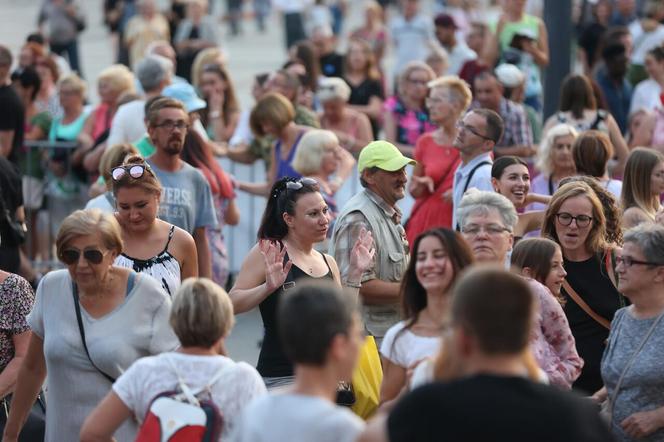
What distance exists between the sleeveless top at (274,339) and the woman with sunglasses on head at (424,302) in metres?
1.15

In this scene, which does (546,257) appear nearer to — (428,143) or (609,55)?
(428,143)

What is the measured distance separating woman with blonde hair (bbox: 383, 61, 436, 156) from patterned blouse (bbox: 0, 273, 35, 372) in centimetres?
611

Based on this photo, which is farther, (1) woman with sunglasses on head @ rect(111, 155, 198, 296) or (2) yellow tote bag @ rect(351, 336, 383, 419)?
(1) woman with sunglasses on head @ rect(111, 155, 198, 296)

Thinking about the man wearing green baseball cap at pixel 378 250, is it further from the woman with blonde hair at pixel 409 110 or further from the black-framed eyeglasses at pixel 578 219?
the woman with blonde hair at pixel 409 110

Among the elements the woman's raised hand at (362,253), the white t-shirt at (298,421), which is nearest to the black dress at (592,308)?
the woman's raised hand at (362,253)

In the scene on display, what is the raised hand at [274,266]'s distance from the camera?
21.0 feet

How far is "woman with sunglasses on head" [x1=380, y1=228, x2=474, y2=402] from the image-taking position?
17.0ft

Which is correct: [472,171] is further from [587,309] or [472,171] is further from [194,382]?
[194,382]

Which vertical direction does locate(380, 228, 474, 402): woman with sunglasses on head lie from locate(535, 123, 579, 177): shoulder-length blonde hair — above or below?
above

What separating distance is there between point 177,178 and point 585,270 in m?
2.57

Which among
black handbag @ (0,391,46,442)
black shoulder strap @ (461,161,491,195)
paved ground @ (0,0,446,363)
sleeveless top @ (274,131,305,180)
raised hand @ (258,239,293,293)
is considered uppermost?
raised hand @ (258,239,293,293)

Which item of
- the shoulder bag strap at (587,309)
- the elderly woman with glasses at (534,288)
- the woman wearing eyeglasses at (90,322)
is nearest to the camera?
the woman wearing eyeglasses at (90,322)

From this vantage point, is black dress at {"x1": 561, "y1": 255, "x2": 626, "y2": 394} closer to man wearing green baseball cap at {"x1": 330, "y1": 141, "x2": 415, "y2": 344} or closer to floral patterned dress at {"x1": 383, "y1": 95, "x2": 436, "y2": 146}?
man wearing green baseball cap at {"x1": 330, "y1": 141, "x2": 415, "y2": 344}

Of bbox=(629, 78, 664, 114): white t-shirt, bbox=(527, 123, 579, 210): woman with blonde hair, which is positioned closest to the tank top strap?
bbox=(527, 123, 579, 210): woman with blonde hair
